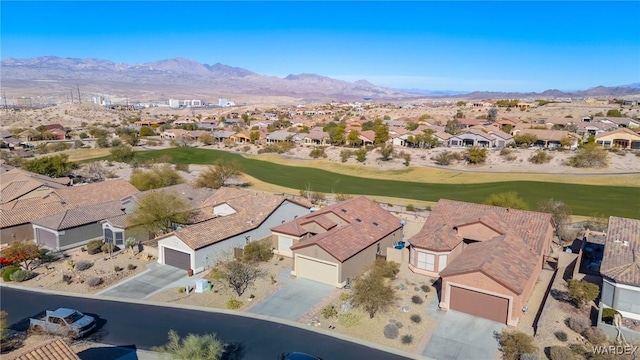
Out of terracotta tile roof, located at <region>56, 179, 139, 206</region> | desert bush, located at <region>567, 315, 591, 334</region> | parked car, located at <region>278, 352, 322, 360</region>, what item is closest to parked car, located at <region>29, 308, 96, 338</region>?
parked car, located at <region>278, 352, 322, 360</region>

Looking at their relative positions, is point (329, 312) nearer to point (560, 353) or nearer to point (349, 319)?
point (349, 319)

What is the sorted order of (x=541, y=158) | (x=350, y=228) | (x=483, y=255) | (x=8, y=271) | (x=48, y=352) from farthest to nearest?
(x=541, y=158)
(x=350, y=228)
(x=8, y=271)
(x=483, y=255)
(x=48, y=352)

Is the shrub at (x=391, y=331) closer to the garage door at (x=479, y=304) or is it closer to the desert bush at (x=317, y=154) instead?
the garage door at (x=479, y=304)

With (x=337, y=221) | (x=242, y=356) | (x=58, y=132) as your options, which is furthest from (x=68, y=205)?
(x=58, y=132)

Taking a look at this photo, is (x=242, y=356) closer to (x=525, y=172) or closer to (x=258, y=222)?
(x=258, y=222)

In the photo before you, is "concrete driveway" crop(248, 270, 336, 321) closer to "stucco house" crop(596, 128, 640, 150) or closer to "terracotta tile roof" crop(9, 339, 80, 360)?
"terracotta tile roof" crop(9, 339, 80, 360)

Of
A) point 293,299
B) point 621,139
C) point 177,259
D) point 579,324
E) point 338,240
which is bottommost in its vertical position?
point 293,299

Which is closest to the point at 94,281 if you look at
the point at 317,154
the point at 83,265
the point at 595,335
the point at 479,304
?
the point at 83,265

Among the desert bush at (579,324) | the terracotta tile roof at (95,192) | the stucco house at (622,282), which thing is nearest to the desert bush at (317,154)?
the terracotta tile roof at (95,192)
